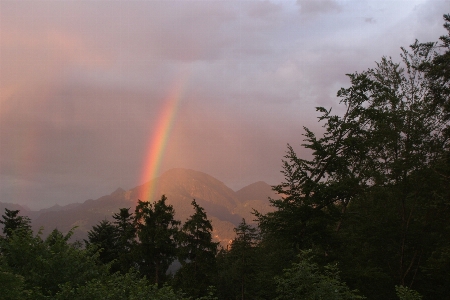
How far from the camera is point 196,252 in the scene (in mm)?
32875

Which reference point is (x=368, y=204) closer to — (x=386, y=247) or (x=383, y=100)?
(x=386, y=247)

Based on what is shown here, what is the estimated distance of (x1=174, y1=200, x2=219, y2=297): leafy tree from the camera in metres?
32.6

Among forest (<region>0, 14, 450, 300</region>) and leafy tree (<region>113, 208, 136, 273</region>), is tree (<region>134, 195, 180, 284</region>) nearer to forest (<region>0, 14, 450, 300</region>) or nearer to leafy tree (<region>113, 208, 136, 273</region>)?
leafy tree (<region>113, 208, 136, 273</region>)

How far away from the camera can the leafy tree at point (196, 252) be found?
3259 centimetres

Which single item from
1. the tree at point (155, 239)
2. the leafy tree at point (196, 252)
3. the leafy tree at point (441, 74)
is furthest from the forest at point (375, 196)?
the tree at point (155, 239)

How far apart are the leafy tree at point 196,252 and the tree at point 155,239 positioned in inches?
96.7

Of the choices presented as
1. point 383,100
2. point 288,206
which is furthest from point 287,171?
point 383,100

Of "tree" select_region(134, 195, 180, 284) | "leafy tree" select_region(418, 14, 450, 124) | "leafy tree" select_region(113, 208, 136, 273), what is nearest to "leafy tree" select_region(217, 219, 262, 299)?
"tree" select_region(134, 195, 180, 284)

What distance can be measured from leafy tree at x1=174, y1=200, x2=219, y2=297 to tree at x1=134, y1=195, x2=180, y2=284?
2455 mm

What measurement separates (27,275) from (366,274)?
56.6ft

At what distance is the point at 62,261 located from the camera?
509 inches

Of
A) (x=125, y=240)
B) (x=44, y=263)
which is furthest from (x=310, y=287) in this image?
(x=125, y=240)

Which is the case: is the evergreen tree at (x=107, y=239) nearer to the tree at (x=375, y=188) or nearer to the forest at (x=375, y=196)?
the forest at (x=375, y=196)

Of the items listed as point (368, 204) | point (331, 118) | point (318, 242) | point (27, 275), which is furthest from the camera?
point (368, 204)
